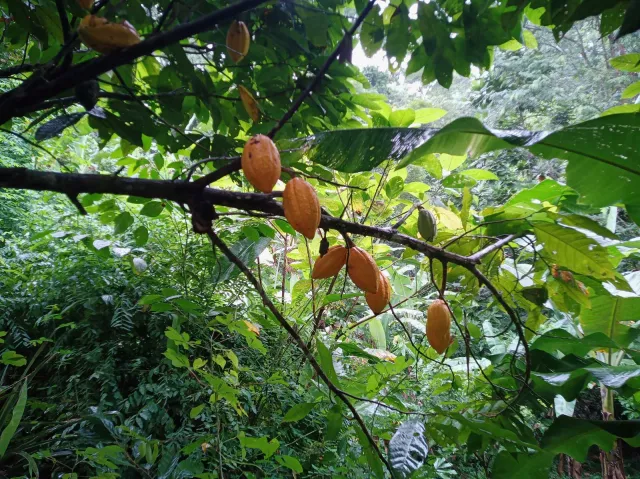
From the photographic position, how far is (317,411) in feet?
4.50

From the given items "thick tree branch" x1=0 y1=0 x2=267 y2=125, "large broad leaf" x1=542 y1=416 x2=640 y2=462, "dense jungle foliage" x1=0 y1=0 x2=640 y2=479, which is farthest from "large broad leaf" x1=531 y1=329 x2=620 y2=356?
"thick tree branch" x1=0 y1=0 x2=267 y2=125

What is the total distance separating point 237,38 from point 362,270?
50cm

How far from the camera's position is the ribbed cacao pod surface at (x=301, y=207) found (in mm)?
490

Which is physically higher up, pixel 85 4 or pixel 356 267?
pixel 85 4

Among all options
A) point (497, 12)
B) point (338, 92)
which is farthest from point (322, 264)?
point (497, 12)

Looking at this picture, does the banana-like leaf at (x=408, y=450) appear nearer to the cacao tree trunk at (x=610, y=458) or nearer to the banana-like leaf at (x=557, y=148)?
the banana-like leaf at (x=557, y=148)

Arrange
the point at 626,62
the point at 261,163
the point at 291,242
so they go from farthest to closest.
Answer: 1. the point at 291,242
2. the point at 626,62
3. the point at 261,163

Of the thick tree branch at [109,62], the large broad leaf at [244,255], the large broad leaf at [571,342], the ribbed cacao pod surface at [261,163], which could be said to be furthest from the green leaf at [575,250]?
the large broad leaf at [244,255]

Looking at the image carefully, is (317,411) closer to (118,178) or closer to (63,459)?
(63,459)

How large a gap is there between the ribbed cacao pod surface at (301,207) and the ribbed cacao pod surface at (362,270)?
0.37ft

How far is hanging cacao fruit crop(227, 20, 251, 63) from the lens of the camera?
2.31 feet

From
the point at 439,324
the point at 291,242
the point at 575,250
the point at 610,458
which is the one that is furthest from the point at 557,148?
the point at 610,458

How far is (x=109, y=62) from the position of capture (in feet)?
1.74

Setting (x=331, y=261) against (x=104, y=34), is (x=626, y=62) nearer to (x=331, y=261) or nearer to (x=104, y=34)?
(x=331, y=261)
